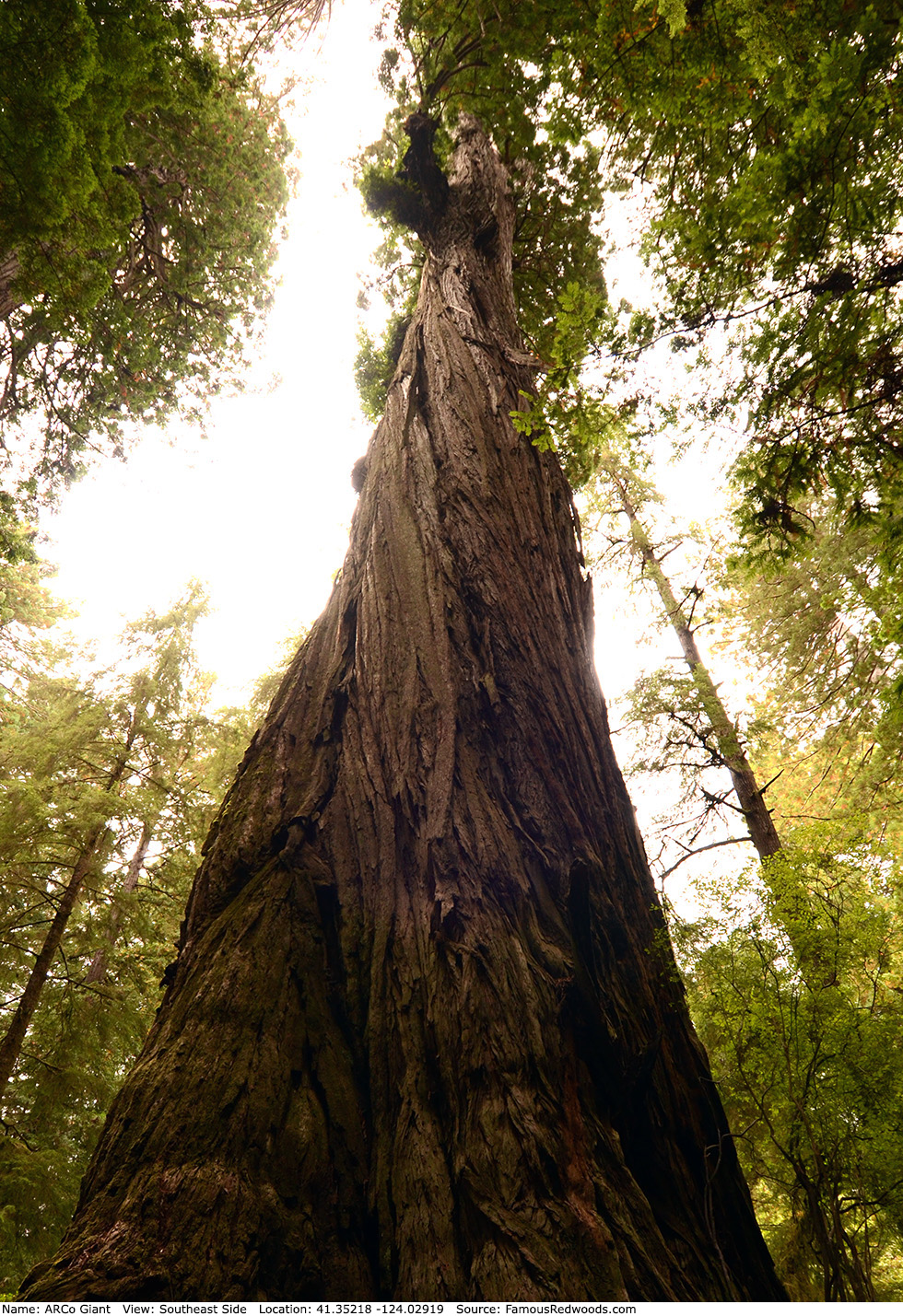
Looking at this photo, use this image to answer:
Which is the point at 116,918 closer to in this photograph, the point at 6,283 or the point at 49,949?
the point at 49,949

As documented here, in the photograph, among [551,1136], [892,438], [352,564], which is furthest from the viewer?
[352,564]

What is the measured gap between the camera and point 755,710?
945 centimetres

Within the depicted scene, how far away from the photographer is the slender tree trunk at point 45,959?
18.7ft

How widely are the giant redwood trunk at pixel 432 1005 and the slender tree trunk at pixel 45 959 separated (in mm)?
4701

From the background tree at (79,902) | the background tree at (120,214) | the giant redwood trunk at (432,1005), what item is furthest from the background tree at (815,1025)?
the background tree at (79,902)

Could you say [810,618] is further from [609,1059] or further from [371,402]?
[609,1059]

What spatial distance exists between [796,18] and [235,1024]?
15.6 ft

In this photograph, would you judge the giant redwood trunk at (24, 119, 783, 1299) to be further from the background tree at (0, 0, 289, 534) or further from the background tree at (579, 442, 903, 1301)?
the background tree at (0, 0, 289, 534)

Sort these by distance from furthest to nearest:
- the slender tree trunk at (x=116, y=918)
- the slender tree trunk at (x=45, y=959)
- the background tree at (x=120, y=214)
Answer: the slender tree trunk at (x=116, y=918) < the slender tree trunk at (x=45, y=959) < the background tree at (x=120, y=214)

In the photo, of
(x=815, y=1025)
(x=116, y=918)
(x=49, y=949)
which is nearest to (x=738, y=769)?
(x=815, y=1025)

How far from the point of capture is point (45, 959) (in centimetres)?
616

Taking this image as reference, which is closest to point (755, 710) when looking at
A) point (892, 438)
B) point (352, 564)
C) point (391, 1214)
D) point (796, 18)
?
point (892, 438)

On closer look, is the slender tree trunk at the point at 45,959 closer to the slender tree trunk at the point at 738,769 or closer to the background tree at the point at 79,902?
the background tree at the point at 79,902

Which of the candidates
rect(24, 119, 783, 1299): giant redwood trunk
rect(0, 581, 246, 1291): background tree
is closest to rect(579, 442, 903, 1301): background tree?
rect(24, 119, 783, 1299): giant redwood trunk
